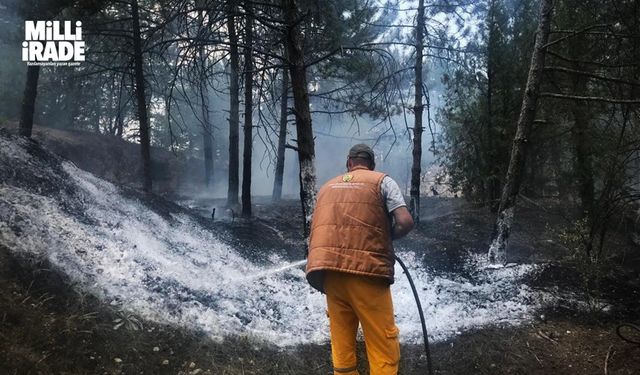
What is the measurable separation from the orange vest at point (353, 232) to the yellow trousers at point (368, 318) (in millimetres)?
110

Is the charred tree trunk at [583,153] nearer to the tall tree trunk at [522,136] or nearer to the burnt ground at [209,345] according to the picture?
the tall tree trunk at [522,136]

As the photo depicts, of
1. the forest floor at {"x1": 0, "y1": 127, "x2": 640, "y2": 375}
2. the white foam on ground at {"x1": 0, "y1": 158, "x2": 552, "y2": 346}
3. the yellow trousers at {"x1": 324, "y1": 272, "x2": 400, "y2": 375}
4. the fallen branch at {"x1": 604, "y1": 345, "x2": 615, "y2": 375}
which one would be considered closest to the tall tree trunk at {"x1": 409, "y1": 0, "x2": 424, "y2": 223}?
the white foam on ground at {"x1": 0, "y1": 158, "x2": 552, "y2": 346}

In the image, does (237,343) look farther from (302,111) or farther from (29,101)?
(29,101)

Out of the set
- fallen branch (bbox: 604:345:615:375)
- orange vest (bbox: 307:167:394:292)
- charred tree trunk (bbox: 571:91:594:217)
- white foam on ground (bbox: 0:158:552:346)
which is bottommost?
fallen branch (bbox: 604:345:615:375)

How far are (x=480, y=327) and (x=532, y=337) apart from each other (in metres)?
0.61

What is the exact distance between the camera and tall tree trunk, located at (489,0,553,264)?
7.47m

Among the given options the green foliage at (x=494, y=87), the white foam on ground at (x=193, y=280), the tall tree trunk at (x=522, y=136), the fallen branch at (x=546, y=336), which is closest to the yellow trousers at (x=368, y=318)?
the white foam on ground at (x=193, y=280)

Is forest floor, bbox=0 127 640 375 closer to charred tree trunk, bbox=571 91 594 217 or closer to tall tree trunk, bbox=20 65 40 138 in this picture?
charred tree trunk, bbox=571 91 594 217

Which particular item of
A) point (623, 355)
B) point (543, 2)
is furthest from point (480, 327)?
point (543, 2)

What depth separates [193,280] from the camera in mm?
6102

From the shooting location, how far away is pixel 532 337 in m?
5.38

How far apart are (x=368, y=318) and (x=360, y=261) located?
467mm

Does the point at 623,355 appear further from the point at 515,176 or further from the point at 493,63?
the point at 493,63

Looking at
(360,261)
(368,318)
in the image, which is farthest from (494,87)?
(368,318)
